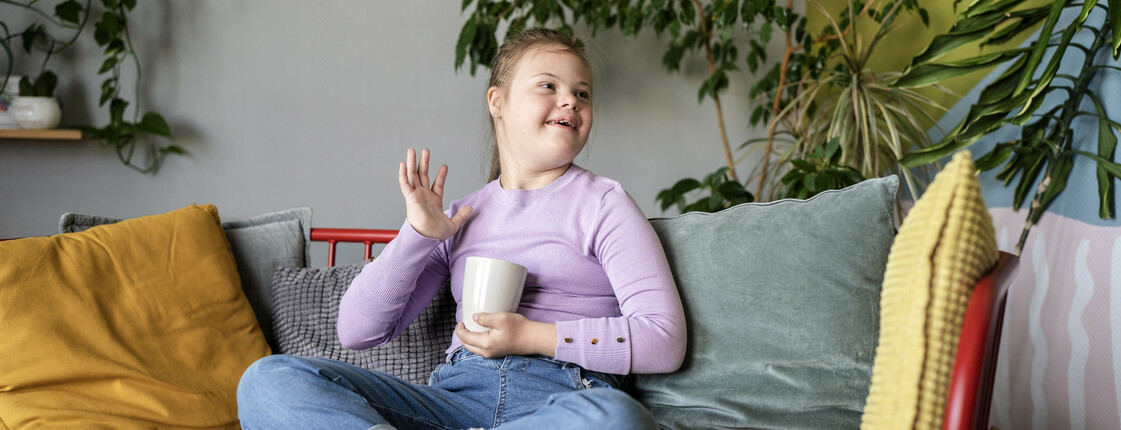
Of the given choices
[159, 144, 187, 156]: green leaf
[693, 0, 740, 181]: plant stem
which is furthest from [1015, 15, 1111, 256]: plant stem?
[159, 144, 187, 156]: green leaf

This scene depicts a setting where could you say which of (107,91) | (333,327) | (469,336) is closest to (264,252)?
(333,327)

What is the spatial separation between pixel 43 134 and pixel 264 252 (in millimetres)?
958

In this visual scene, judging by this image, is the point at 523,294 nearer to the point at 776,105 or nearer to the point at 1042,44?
the point at 1042,44

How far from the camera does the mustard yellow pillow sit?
3.83 feet

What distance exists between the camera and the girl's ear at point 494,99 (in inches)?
54.2

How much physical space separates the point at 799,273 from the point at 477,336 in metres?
0.49

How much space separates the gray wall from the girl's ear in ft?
2.48

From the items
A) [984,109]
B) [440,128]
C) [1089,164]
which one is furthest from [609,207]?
[440,128]

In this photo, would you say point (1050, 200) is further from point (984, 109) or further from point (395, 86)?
point (395, 86)

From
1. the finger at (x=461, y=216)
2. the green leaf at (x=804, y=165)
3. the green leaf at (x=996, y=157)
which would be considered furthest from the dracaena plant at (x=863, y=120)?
the finger at (x=461, y=216)

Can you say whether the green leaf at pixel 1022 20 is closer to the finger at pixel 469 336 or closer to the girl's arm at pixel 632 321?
the girl's arm at pixel 632 321

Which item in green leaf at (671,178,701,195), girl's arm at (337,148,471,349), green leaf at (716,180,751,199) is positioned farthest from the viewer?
green leaf at (671,178,701,195)

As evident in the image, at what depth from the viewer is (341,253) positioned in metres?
2.43

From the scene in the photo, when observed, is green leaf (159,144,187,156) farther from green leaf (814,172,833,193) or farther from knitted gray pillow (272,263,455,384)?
green leaf (814,172,833,193)
